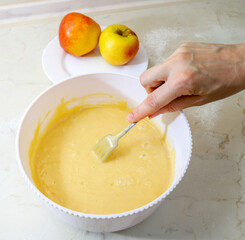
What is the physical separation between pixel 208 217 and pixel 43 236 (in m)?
0.45

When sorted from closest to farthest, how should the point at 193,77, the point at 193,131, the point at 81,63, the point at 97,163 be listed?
the point at 193,77
the point at 97,163
the point at 193,131
the point at 81,63

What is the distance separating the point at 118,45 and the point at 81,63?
0.17m

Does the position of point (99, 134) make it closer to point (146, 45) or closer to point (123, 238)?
point (123, 238)

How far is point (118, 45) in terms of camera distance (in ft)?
3.68

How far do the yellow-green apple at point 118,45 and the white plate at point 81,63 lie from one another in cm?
4

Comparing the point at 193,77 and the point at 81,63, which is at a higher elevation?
the point at 193,77

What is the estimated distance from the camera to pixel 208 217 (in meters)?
0.89

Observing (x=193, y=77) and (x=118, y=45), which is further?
(x=118, y=45)

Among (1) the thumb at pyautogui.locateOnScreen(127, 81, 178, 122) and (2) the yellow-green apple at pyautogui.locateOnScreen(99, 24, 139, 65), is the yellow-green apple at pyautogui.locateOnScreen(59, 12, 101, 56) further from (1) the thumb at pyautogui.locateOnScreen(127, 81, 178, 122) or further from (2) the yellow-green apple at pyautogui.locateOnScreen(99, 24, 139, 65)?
(1) the thumb at pyautogui.locateOnScreen(127, 81, 178, 122)

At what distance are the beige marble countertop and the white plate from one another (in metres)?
0.07

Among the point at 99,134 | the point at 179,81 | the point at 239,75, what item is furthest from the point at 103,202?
the point at 239,75

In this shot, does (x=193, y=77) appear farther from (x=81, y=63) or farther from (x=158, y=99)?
(x=81, y=63)

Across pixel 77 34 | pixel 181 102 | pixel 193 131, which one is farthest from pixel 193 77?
pixel 77 34

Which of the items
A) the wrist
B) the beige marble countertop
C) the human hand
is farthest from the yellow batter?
the wrist
